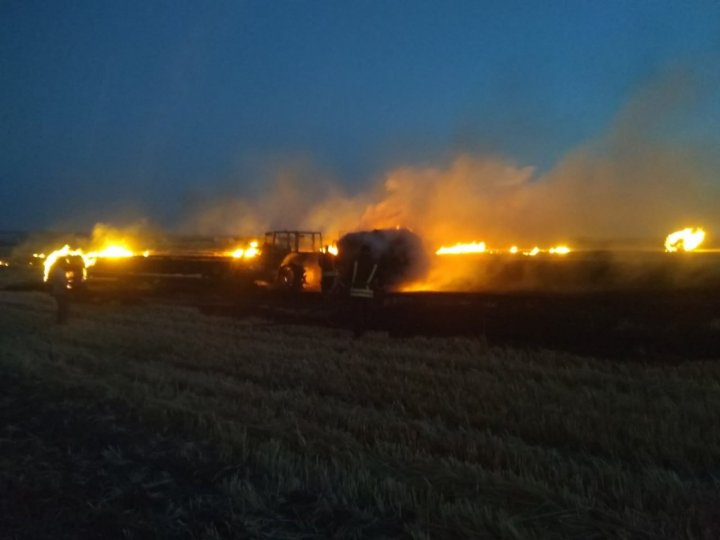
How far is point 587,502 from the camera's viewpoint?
5.61m

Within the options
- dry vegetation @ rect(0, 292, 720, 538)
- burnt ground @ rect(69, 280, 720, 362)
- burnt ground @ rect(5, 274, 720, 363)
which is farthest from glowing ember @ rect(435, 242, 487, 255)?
dry vegetation @ rect(0, 292, 720, 538)

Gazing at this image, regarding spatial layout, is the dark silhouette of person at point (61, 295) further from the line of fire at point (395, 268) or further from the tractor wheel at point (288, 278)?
the tractor wheel at point (288, 278)

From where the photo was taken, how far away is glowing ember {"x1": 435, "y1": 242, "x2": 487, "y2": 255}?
23.9m

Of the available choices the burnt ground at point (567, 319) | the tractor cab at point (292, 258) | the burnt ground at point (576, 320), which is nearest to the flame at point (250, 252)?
the tractor cab at point (292, 258)

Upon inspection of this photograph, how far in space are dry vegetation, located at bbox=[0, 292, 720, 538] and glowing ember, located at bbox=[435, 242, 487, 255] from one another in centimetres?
1055

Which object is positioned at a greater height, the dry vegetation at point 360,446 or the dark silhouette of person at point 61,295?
the dark silhouette of person at point 61,295

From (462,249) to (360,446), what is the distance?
771 inches

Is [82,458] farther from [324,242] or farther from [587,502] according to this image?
[324,242]

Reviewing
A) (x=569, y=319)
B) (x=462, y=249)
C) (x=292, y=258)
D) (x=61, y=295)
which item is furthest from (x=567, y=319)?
(x=292, y=258)

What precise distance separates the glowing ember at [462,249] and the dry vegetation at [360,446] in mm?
10550

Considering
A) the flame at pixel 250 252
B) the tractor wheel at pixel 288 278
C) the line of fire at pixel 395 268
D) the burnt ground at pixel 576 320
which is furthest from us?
the flame at pixel 250 252

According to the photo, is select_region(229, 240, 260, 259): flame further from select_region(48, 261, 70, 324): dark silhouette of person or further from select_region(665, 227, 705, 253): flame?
select_region(665, 227, 705, 253): flame

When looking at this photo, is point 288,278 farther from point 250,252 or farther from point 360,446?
point 360,446

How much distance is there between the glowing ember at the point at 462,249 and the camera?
2389cm
